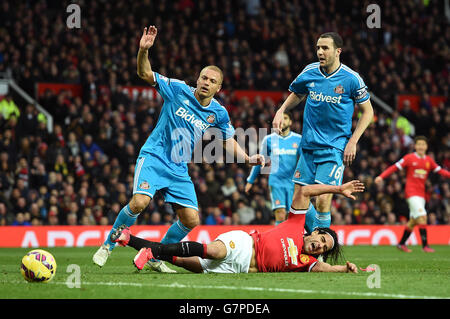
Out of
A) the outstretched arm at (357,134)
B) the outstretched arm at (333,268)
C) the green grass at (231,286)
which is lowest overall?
the outstretched arm at (333,268)

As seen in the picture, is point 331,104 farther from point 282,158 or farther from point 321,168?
point 282,158

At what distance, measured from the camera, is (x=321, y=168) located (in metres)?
9.20

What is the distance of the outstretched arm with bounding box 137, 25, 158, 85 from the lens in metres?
8.23

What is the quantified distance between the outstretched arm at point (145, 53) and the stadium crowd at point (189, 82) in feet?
28.1

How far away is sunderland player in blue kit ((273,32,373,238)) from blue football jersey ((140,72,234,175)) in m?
0.99

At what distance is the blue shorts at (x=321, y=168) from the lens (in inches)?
359

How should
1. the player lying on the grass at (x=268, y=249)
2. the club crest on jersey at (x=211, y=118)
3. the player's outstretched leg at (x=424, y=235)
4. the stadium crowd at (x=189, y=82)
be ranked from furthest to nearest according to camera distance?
the stadium crowd at (x=189, y=82)
the player's outstretched leg at (x=424, y=235)
the club crest on jersey at (x=211, y=118)
the player lying on the grass at (x=268, y=249)

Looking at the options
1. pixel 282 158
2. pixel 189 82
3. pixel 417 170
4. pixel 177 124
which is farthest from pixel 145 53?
pixel 189 82

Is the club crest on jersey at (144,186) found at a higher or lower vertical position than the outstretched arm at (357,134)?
lower

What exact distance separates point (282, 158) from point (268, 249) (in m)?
5.48

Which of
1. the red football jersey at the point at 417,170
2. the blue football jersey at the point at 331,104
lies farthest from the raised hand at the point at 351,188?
the red football jersey at the point at 417,170

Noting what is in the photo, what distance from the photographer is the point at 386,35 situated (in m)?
26.7

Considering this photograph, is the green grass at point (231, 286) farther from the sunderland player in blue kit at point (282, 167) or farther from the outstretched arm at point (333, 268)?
the sunderland player in blue kit at point (282, 167)

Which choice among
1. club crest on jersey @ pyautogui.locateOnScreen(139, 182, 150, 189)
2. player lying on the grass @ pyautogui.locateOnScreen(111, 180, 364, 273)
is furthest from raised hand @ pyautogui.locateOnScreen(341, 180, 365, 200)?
club crest on jersey @ pyautogui.locateOnScreen(139, 182, 150, 189)
